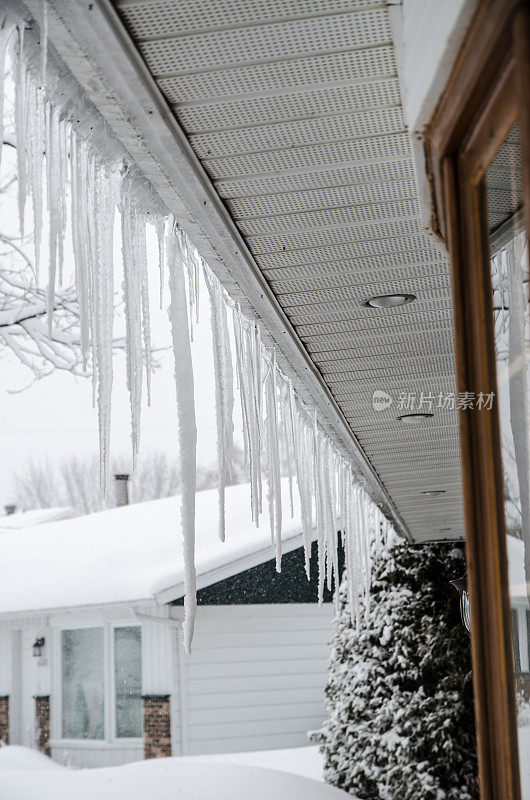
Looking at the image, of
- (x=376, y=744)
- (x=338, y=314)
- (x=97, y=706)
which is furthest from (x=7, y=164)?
(x=338, y=314)

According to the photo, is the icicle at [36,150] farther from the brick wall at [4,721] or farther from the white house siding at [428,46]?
the brick wall at [4,721]

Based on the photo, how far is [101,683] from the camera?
39.1ft

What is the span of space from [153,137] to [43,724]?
11583 millimetres

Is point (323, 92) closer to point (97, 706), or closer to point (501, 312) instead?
point (501, 312)

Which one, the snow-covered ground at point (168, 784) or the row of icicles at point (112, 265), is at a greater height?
the row of icicles at point (112, 265)

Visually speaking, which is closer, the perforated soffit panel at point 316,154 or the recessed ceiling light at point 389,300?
the perforated soffit panel at point 316,154

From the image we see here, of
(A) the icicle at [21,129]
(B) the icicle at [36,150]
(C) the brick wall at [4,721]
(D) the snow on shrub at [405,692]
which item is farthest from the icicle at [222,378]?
(C) the brick wall at [4,721]

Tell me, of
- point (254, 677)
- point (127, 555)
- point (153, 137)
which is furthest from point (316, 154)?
point (127, 555)

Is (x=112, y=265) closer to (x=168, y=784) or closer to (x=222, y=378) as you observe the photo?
(x=222, y=378)

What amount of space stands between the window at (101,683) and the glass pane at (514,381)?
10611mm

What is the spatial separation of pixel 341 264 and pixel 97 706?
414 inches

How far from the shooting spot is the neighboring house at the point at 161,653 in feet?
36.6

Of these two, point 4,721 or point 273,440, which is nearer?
point 273,440

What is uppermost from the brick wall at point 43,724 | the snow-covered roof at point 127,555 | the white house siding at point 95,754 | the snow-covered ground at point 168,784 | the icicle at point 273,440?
the icicle at point 273,440
